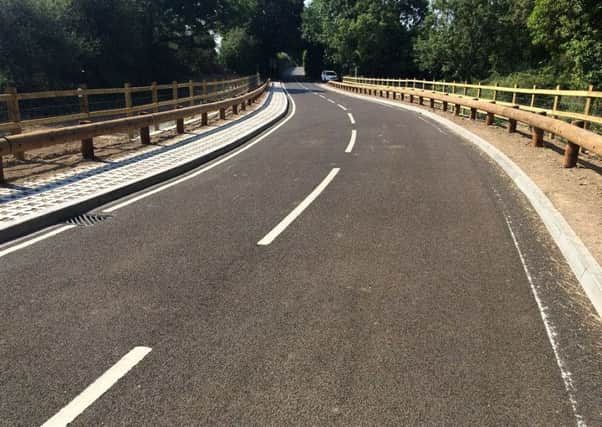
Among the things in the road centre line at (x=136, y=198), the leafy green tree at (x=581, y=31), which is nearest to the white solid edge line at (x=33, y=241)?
the road centre line at (x=136, y=198)

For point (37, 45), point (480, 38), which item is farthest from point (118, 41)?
point (480, 38)

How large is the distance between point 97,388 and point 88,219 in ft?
14.5

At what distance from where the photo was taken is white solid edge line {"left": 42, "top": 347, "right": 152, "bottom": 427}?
3.08 metres

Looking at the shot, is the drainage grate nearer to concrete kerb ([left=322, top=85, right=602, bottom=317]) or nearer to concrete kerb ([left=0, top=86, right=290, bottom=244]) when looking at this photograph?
concrete kerb ([left=0, top=86, right=290, bottom=244])

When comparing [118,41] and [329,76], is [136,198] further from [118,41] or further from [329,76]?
[329,76]

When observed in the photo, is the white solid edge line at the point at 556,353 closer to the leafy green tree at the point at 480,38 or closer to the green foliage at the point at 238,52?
the leafy green tree at the point at 480,38

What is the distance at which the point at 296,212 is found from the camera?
295 inches

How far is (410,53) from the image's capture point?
74.3m

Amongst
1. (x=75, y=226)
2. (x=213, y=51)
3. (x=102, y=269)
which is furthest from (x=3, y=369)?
(x=213, y=51)

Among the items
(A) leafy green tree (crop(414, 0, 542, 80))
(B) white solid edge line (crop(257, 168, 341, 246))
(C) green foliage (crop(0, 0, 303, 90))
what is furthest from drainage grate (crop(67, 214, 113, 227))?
(A) leafy green tree (crop(414, 0, 542, 80))

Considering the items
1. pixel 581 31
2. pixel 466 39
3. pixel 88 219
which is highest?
pixel 466 39

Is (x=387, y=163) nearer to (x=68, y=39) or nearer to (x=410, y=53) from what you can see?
(x=68, y=39)

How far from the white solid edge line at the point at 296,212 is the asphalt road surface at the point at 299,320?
0.15 feet

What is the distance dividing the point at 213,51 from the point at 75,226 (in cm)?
8283
